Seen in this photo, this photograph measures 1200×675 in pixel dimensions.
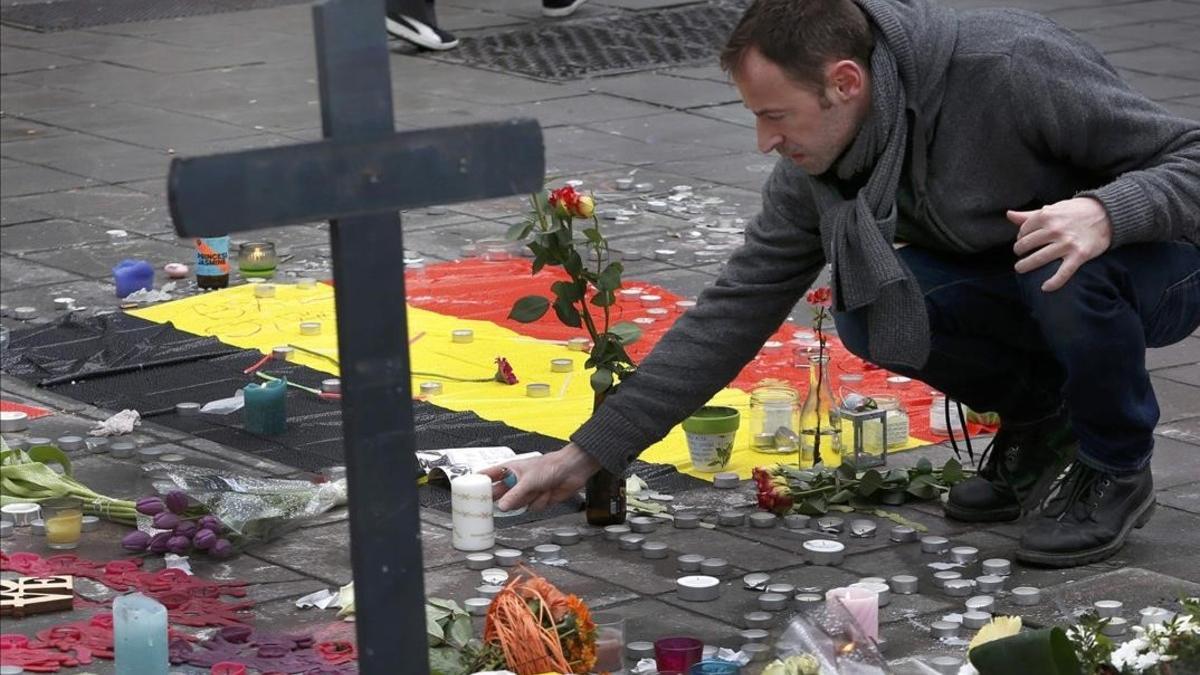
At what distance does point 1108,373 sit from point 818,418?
975 millimetres

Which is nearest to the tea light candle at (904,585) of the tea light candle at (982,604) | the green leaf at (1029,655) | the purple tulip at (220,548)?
the tea light candle at (982,604)

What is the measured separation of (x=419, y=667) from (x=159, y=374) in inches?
126

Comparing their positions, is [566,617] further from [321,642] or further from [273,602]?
[273,602]

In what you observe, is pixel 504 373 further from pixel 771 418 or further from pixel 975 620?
pixel 975 620

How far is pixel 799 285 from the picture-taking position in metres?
4.10

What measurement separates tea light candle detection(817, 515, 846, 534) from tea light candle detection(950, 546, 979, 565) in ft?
0.88

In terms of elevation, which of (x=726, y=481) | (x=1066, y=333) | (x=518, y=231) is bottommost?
(x=726, y=481)

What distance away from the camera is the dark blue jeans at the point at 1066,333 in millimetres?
3850

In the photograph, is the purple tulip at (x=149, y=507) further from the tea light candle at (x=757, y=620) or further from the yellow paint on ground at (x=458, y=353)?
the tea light candle at (x=757, y=620)

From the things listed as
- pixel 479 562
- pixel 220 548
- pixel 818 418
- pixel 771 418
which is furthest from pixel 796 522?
pixel 220 548

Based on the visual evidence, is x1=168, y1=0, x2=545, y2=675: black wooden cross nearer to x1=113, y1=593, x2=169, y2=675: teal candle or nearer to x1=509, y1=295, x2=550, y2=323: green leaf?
x1=113, y1=593, x2=169, y2=675: teal candle

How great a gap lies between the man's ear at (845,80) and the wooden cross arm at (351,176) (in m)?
1.45

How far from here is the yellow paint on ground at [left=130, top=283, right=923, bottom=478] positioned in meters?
5.06

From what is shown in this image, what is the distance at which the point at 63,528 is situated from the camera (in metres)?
4.16
